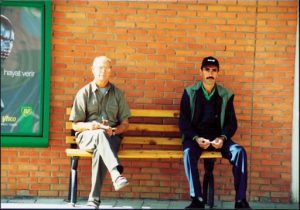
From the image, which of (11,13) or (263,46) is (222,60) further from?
(11,13)

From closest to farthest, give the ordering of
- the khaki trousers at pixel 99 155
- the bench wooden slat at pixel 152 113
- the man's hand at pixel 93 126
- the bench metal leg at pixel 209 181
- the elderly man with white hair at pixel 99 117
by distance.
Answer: the khaki trousers at pixel 99 155, the elderly man with white hair at pixel 99 117, the man's hand at pixel 93 126, the bench metal leg at pixel 209 181, the bench wooden slat at pixel 152 113

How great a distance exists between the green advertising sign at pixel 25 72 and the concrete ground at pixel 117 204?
63 cm

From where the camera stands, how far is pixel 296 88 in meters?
7.55

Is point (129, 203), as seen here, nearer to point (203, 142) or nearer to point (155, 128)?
point (155, 128)

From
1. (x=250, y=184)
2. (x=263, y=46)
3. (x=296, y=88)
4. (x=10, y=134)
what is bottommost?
(x=250, y=184)

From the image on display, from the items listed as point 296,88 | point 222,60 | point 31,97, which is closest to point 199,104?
point 222,60

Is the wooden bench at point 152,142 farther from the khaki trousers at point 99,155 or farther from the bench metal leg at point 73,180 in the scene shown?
the khaki trousers at point 99,155

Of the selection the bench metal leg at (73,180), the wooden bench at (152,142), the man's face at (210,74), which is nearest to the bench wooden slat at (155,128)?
the wooden bench at (152,142)

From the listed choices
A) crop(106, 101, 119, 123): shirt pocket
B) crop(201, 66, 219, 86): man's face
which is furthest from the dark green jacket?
crop(106, 101, 119, 123): shirt pocket

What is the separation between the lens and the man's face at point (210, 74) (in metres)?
7.23

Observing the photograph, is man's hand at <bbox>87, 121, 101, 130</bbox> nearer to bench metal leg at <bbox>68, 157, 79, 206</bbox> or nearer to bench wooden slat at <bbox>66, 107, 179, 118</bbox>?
bench metal leg at <bbox>68, 157, 79, 206</bbox>

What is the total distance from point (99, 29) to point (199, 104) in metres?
1.45

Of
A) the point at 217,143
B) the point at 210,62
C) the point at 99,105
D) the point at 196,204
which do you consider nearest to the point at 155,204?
the point at 196,204

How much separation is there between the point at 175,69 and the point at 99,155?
143 centimetres
